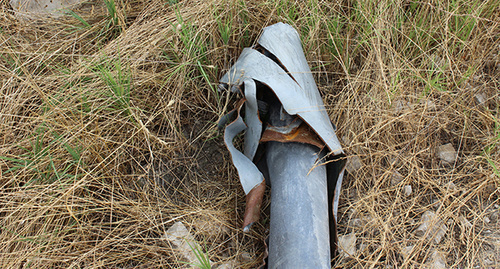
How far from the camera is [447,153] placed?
1968mm

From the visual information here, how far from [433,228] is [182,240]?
112 cm

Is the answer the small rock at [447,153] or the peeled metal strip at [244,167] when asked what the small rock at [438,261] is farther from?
the peeled metal strip at [244,167]

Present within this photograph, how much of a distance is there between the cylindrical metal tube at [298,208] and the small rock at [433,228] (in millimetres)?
451

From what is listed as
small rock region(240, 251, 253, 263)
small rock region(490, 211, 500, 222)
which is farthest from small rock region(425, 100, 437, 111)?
small rock region(240, 251, 253, 263)

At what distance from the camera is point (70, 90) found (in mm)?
2014

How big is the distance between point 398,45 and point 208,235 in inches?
57.2

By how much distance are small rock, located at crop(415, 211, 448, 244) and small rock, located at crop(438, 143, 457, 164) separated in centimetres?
33

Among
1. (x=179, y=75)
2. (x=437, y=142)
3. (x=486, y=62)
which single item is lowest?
(x=437, y=142)

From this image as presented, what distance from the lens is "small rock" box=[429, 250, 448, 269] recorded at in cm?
166

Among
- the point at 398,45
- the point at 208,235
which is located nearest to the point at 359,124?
the point at 398,45

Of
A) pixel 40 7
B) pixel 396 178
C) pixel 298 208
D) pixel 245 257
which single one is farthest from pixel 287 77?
pixel 40 7

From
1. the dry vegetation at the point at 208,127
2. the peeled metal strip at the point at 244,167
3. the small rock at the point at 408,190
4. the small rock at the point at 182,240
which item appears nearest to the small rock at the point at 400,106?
the dry vegetation at the point at 208,127

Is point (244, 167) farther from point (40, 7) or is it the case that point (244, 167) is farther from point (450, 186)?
point (40, 7)

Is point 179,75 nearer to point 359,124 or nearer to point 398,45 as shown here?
point 359,124
